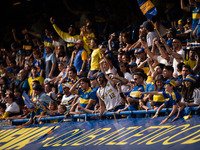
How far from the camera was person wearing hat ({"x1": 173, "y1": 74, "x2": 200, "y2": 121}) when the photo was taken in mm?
6715

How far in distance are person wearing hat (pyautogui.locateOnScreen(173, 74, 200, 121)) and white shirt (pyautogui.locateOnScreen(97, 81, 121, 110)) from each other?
1.98 meters

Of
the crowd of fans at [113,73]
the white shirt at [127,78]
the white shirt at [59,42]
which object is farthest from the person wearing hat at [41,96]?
the white shirt at [59,42]

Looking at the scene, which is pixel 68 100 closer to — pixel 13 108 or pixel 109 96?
pixel 109 96

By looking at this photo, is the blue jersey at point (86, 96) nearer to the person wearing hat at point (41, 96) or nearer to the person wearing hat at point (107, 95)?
the person wearing hat at point (107, 95)

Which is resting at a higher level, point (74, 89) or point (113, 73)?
point (113, 73)

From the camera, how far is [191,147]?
542cm

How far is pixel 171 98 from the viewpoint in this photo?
276 inches

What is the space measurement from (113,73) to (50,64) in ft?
11.9

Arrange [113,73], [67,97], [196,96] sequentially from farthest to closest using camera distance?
[67,97] → [113,73] → [196,96]

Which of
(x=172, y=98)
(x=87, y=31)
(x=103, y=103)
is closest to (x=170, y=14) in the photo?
(x=87, y=31)

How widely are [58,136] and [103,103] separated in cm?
131

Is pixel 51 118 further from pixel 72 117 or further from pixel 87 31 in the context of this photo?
pixel 87 31

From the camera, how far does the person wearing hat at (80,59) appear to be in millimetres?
11352

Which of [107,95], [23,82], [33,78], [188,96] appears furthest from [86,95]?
[23,82]
